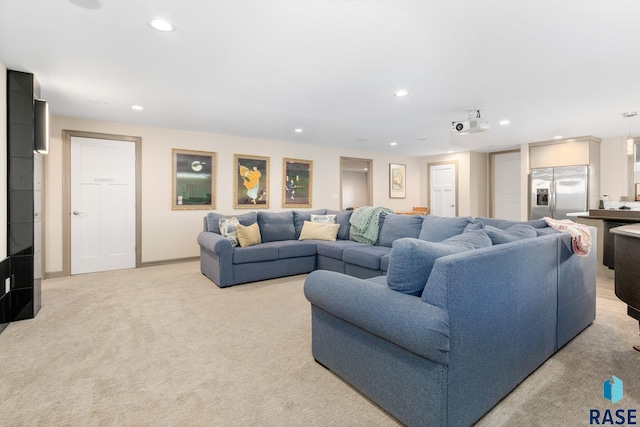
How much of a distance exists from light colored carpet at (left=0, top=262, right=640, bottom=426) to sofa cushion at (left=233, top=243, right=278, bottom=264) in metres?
0.85

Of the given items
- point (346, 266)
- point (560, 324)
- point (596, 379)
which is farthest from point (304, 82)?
point (596, 379)

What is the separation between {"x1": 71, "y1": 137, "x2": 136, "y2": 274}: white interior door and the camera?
4.98 m

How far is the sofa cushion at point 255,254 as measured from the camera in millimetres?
4332

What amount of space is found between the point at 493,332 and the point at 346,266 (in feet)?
9.44

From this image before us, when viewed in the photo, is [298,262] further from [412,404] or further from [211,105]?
[412,404]

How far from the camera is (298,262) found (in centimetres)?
491

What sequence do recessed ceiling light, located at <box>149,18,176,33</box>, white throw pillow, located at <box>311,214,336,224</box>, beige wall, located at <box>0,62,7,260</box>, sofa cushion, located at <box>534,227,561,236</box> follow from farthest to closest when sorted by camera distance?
1. white throw pillow, located at <box>311,214,336,224</box>
2. beige wall, located at <box>0,62,7,260</box>
3. sofa cushion, located at <box>534,227,561,236</box>
4. recessed ceiling light, located at <box>149,18,176,33</box>

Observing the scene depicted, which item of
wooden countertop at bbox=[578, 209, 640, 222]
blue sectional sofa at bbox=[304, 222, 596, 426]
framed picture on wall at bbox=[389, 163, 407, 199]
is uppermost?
framed picture on wall at bbox=[389, 163, 407, 199]

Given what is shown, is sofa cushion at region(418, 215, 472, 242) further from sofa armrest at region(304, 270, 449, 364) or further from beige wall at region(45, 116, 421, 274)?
beige wall at region(45, 116, 421, 274)

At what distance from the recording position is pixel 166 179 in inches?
225

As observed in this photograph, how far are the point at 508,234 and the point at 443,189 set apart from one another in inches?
283

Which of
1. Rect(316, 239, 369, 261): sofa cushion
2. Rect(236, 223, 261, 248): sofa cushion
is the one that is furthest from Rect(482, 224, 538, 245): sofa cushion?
Rect(236, 223, 261, 248): sofa cushion

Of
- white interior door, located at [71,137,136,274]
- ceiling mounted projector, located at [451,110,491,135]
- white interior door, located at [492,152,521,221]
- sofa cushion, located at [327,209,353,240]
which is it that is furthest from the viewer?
white interior door, located at [492,152,521,221]

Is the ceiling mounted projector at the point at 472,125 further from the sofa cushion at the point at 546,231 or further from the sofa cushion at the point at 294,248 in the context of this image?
the sofa cushion at the point at 294,248
